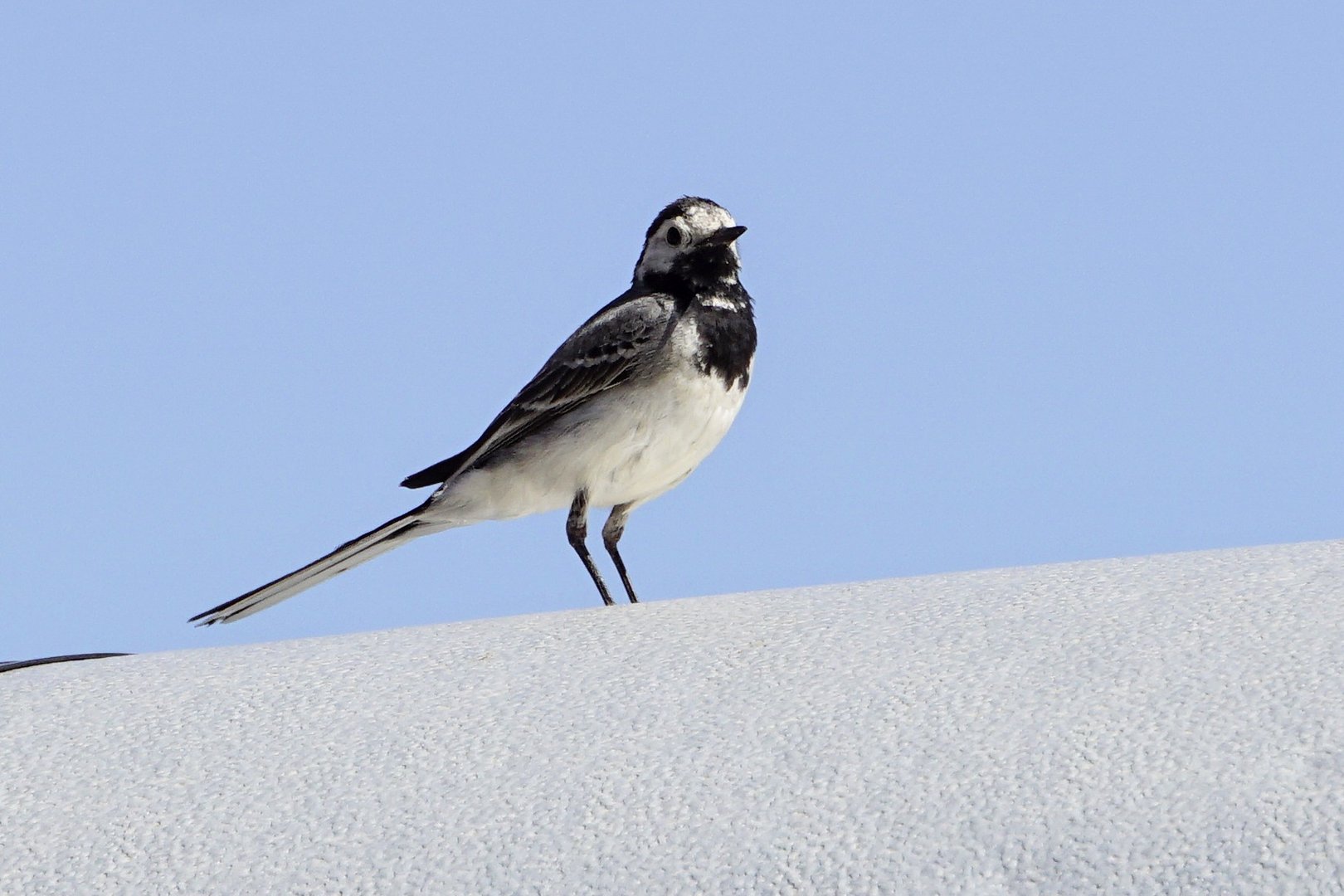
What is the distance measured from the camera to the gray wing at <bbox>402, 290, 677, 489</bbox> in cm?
451

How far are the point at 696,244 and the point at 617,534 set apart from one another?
977 mm

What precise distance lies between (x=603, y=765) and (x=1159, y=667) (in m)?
0.81

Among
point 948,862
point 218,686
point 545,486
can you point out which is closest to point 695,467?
point 545,486

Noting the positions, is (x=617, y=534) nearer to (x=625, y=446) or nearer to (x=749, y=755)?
(x=625, y=446)

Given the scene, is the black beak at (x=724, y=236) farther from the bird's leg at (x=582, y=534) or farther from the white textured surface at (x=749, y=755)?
the white textured surface at (x=749, y=755)

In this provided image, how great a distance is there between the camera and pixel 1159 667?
2.17m

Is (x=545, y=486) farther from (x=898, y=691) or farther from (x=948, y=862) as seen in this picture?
(x=948, y=862)

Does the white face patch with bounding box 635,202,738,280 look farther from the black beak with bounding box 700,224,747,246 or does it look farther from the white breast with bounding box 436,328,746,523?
the white breast with bounding box 436,328,746,523

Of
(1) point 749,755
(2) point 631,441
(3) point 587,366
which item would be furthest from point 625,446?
(1) point 749,755

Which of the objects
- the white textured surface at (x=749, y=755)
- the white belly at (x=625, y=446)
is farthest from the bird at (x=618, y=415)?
the white textured surface at (x=749, y=755)

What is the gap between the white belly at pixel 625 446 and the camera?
4395 millimetres

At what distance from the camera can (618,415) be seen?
14.5ft

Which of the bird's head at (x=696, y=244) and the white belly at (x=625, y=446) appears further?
the bird's head at (x=696, y=244)

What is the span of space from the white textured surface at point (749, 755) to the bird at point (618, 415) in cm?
174
